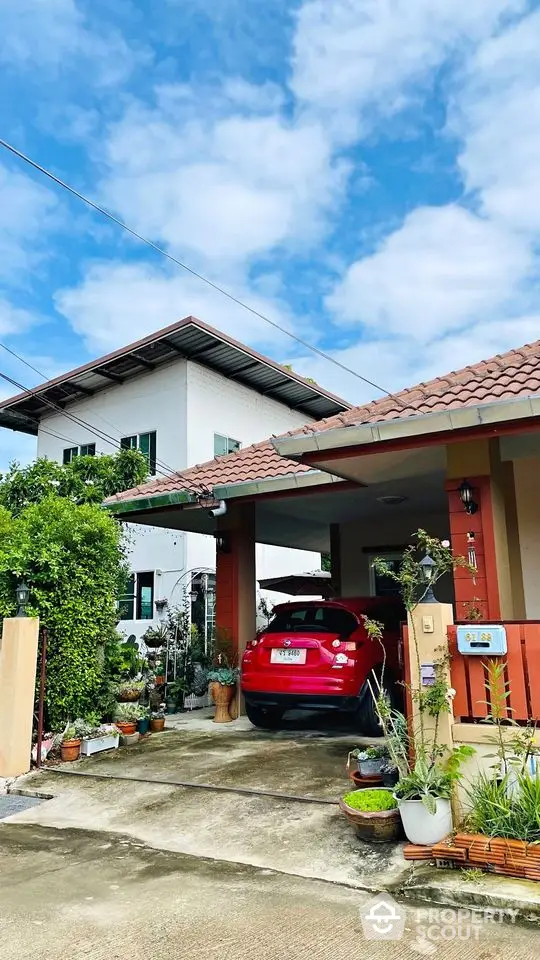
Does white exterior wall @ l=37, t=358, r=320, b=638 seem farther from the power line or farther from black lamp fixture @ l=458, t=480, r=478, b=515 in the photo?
black lamp fixture @ l=458, t=480, r=478, b=515

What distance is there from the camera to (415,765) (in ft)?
13.7

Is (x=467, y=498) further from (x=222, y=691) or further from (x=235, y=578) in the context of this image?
(x=222, y=691)

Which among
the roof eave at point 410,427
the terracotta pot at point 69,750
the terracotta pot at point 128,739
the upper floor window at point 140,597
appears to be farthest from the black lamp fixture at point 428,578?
the upper floor window at point 140,597

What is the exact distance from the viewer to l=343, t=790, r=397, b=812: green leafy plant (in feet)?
14.1

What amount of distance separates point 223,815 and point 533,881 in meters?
2.30

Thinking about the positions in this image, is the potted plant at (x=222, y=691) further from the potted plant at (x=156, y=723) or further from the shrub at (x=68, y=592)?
the shrub at (x=68, y=592)

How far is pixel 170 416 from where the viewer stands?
1603 cm

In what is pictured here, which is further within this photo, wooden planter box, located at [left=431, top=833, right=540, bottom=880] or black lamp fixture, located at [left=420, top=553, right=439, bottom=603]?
black lamp fixture, located at [left=420, top=553, right=439, bottom=603]

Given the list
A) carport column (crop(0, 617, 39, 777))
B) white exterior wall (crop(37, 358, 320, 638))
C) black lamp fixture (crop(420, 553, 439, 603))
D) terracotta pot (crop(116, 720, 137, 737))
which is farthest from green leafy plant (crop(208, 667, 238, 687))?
white exterior wall (crop(37, 358, 320, 638))

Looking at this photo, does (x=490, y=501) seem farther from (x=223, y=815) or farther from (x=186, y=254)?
(x=186, y=254)

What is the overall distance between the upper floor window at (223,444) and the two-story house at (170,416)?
1.0 inches

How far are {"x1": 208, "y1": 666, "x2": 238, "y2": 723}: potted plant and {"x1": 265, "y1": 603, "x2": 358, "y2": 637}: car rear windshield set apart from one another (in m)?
1.56

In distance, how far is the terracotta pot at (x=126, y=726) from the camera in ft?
25.5

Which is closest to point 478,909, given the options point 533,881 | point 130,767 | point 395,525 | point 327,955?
point 533,881
